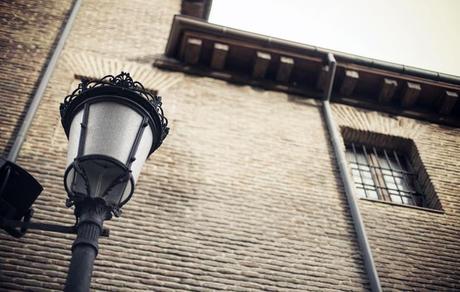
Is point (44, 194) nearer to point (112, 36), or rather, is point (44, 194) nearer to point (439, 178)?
point (112, 36)

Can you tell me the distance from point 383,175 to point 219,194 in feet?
9.27

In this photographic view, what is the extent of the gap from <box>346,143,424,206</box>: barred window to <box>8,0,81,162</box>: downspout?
15.1ft

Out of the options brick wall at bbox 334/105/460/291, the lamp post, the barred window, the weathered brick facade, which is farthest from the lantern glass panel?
the barred window

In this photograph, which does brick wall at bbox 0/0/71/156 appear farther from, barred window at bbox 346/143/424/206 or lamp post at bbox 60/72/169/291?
barred window at bbox 346/143/424/206

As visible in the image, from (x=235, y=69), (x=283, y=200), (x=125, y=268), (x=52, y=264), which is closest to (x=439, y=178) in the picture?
(x=283, y=200)

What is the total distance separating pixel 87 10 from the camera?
7812 mm

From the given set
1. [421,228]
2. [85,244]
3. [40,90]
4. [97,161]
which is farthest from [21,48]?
[421,228]

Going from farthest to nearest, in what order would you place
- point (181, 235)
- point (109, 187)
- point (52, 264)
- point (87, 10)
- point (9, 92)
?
point (87, 10), point (9, 92), point (181, 235), point (52, 264), point (109, 187)

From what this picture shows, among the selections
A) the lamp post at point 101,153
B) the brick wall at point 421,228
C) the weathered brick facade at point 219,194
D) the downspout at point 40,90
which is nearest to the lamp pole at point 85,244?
the lamp post at point 101,153

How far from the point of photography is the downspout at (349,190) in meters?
4.51

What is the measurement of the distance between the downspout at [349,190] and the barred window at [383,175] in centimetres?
55

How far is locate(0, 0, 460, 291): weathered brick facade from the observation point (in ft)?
13.7

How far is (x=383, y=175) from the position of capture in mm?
6391

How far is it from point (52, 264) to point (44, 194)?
929 millimetres
